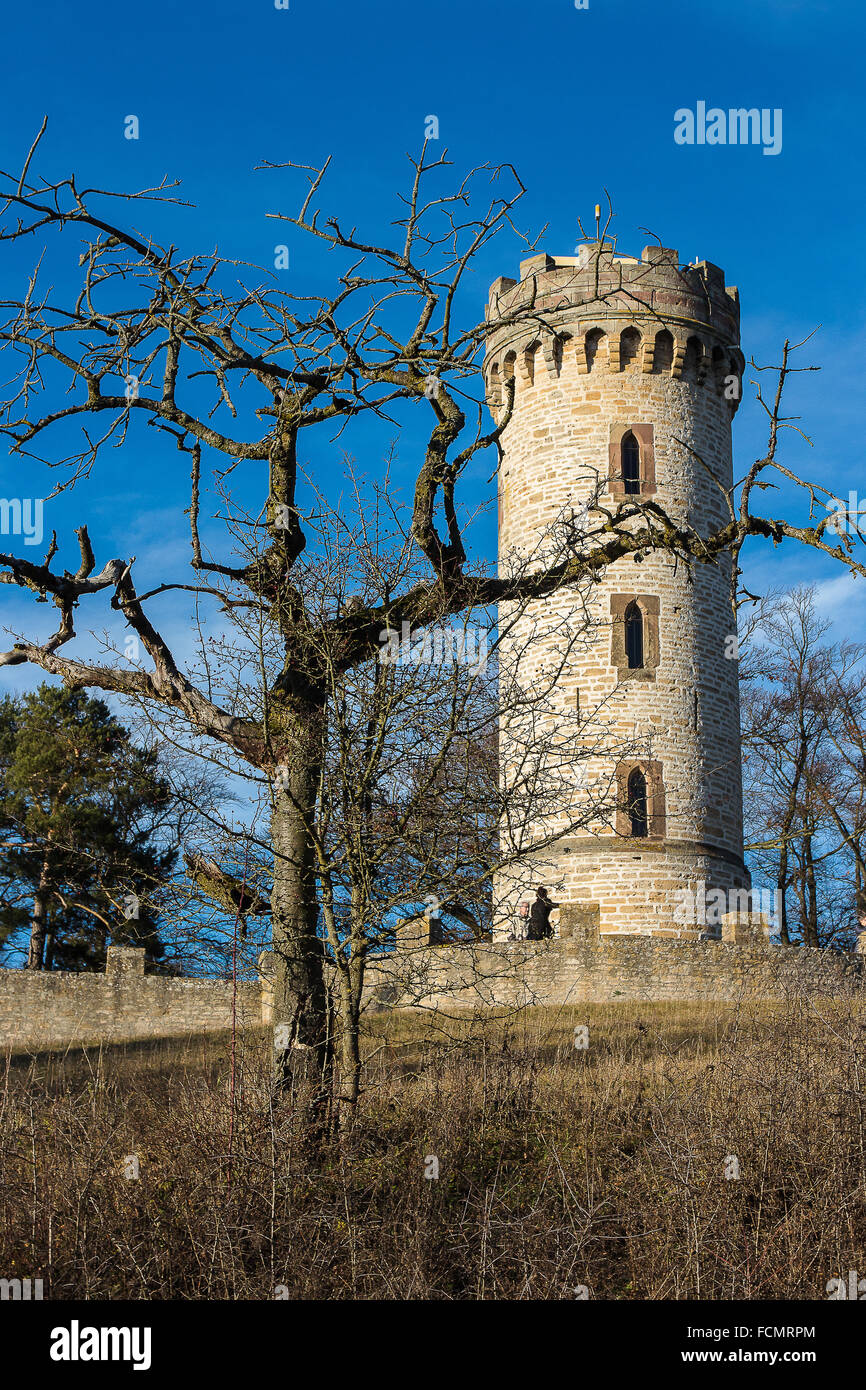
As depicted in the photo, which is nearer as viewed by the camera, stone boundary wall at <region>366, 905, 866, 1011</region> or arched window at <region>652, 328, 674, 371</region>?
stone boundary wall at <region>366, 905, 866, 1011</region>

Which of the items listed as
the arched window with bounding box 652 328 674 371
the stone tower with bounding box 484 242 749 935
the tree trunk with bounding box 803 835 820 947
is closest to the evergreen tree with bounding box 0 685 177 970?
the stone tower with bounding box 484 242 749 935

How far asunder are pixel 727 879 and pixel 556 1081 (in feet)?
46.3

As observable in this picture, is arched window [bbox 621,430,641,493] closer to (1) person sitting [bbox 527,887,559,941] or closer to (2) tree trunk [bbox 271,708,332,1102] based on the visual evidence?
(1) person sitting [bbox 527,887,559,941]

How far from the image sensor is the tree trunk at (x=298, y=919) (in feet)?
26.9

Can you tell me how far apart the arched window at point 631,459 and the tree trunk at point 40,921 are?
45.8ft

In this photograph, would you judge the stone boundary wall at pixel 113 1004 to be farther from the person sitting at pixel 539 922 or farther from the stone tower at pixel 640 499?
the stone tower at pixel 640 499

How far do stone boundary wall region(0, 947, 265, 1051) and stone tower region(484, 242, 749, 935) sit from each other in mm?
5619

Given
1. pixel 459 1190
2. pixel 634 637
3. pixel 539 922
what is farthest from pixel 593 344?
pixel 459 1190

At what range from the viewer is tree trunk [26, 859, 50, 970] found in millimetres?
27969

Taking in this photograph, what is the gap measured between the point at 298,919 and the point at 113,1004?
13.2m

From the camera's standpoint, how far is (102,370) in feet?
31.0

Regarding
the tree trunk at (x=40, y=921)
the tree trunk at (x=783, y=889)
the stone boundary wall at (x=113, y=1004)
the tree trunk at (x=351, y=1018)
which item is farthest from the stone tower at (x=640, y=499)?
the tree trunk at (x=351, y=1018)
